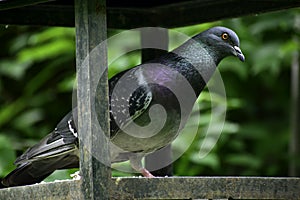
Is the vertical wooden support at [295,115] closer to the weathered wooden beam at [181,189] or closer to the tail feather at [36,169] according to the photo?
the tail feather at [36,169]

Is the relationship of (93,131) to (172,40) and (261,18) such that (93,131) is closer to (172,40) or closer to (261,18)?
(172,40)

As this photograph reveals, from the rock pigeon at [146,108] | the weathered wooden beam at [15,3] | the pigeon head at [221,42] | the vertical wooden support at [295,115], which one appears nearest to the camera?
the weathered wooden beam at [15,3]

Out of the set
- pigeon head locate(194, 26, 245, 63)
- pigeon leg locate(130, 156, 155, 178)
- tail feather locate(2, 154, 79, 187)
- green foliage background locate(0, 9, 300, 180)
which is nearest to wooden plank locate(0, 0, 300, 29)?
pigeon head locate(194, 26, 245, 63)

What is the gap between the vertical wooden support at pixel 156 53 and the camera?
20.3 ft

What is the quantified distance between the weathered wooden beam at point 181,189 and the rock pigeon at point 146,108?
0.75 meters

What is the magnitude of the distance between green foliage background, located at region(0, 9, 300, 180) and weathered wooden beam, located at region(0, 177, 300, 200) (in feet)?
9.36

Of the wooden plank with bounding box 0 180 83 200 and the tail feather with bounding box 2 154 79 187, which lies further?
the tail feather with bounding box 2 154 79 187

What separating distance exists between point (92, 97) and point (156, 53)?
185cm

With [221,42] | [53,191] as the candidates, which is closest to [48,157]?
[53,191]

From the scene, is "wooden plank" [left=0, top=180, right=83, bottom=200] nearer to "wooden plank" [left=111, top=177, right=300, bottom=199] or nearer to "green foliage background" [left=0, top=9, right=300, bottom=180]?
"wooden plank" [left=111, top=177, right=300, bottom=199]

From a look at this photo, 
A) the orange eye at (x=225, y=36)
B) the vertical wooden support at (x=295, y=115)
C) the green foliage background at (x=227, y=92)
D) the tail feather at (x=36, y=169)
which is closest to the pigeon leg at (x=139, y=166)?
the tail feather at (x=36, y=169)

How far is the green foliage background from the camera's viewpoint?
8078 millimetres

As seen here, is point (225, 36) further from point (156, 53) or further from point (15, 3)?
point (15, 3)

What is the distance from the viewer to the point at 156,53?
6.28 m
